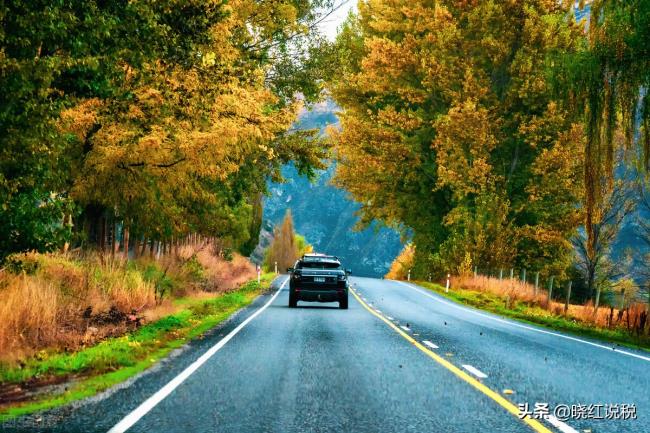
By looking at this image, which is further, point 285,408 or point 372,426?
point 285,408

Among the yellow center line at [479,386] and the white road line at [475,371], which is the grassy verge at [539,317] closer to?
the yellow center line at [479,386]

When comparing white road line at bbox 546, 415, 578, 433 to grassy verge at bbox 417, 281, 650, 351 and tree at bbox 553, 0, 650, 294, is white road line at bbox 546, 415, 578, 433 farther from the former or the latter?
tree at bbox 553, 0, 650, 294

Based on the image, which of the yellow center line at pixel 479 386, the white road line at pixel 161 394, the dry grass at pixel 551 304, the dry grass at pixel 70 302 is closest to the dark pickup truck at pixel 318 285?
the dry grass at pixel 70 302

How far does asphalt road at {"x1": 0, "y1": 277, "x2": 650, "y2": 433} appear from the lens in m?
6.88

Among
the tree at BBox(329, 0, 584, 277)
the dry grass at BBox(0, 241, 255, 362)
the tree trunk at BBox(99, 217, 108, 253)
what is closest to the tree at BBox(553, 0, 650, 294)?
the dry grass at BBox(0, 241, 255, 362)

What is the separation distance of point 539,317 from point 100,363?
54.4 feet

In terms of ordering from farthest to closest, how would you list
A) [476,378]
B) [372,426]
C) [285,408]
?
[476,378] → [285,408] → [372,426]

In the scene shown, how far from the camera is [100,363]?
33.0 ft

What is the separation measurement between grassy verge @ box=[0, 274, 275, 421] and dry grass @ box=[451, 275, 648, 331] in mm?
10750

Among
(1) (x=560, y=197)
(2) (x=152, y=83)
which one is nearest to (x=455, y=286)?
(1) (x=560, y=197)

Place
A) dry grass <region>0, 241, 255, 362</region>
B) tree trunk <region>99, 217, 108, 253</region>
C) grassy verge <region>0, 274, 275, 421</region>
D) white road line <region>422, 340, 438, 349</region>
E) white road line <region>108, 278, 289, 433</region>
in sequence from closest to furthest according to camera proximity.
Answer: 1. white road line <region>108, 278, 289, 433</region>
2. grassy verge <region>0, 274, 275, 421</region>
3. dry grass <region>0, 241, 255, 362</region>
4. white road line <region>422, 340, 438, 349</region>
5. tree trunk <region>99, 217, 108, 253</region>

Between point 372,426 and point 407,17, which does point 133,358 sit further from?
point 407,17

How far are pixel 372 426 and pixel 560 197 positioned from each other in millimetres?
33384

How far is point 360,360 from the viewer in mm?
11516
